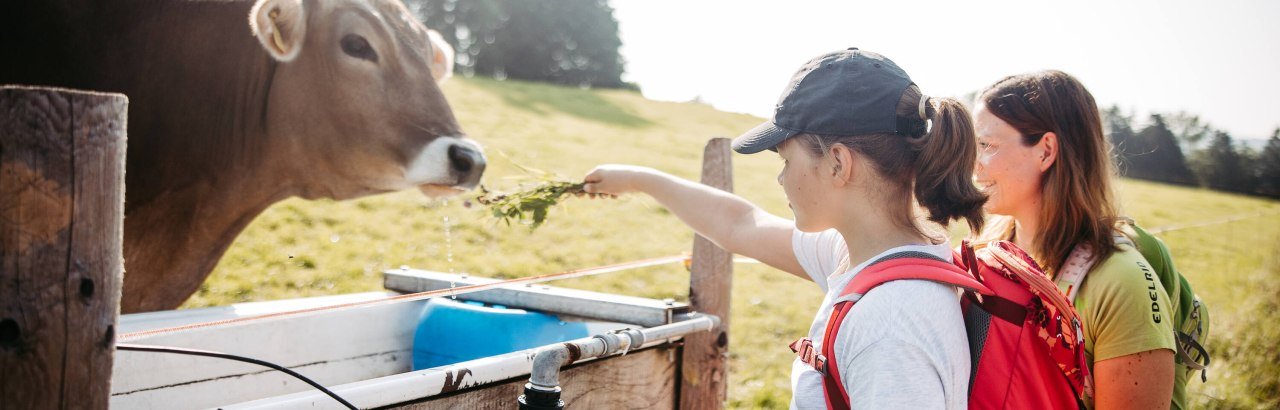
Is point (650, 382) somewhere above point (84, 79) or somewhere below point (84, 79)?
below

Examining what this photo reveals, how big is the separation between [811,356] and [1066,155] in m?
1.11

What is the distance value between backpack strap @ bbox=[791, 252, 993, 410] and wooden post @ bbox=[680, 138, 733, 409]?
1141mm

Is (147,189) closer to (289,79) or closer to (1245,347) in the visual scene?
(289,79)

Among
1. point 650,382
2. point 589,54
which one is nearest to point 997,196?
point 650,382

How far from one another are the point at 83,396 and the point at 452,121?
2564mm

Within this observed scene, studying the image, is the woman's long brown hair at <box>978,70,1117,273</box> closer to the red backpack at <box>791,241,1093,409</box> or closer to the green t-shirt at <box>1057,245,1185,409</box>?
the green t-shirt at <box>1057,245,1185,409</box>

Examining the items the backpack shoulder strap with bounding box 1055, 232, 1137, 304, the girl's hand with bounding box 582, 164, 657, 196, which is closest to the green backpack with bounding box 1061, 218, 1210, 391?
the backpack shoulder strap with bounding box 1055, 232, 1137, 304

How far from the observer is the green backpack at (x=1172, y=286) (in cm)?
216

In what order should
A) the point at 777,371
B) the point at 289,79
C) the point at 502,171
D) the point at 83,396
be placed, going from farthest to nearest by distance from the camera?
the point at 502,171 → the point at 777,371 → the point at 289,79 → the point at 83,396

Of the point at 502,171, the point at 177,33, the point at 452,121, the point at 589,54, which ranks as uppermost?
the point at 589,54

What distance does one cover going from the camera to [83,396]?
1.06m

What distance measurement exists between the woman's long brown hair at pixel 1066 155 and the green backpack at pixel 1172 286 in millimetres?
51

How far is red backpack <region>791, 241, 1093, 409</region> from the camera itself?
146 cm

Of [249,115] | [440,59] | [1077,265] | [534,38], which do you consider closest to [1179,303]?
[1077,265]
